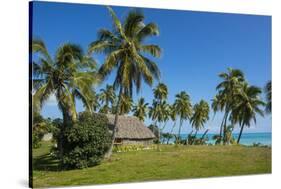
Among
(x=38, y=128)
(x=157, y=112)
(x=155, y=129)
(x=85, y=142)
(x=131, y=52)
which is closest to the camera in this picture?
(x=38, y=128)

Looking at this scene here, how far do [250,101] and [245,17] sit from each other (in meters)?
2.24

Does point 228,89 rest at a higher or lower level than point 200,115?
higher

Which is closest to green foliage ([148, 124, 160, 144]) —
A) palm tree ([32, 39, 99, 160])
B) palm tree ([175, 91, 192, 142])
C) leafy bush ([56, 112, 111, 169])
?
palm tree ([175, 91, 192, 142])

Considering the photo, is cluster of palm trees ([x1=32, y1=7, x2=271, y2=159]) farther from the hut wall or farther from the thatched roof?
the hut wall

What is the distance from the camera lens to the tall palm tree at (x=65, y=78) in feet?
44.7

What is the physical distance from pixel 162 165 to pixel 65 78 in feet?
10.7

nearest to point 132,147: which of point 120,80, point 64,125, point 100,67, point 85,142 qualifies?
point 85,142

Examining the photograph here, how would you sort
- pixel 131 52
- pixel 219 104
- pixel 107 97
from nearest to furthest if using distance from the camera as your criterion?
pixel 107 97 → pixel 131 52 → pixel 219 104

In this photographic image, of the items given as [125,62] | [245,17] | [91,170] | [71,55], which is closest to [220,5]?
[245,17]

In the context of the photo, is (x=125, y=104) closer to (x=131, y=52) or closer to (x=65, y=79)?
(x=131, y=52)

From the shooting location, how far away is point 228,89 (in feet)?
52.4

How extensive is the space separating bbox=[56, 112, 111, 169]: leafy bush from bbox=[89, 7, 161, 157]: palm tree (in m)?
0.36

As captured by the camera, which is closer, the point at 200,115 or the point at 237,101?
the point at 200,115

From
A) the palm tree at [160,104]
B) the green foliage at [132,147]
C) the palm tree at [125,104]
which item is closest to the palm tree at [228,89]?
the palm tree at [160,104]
